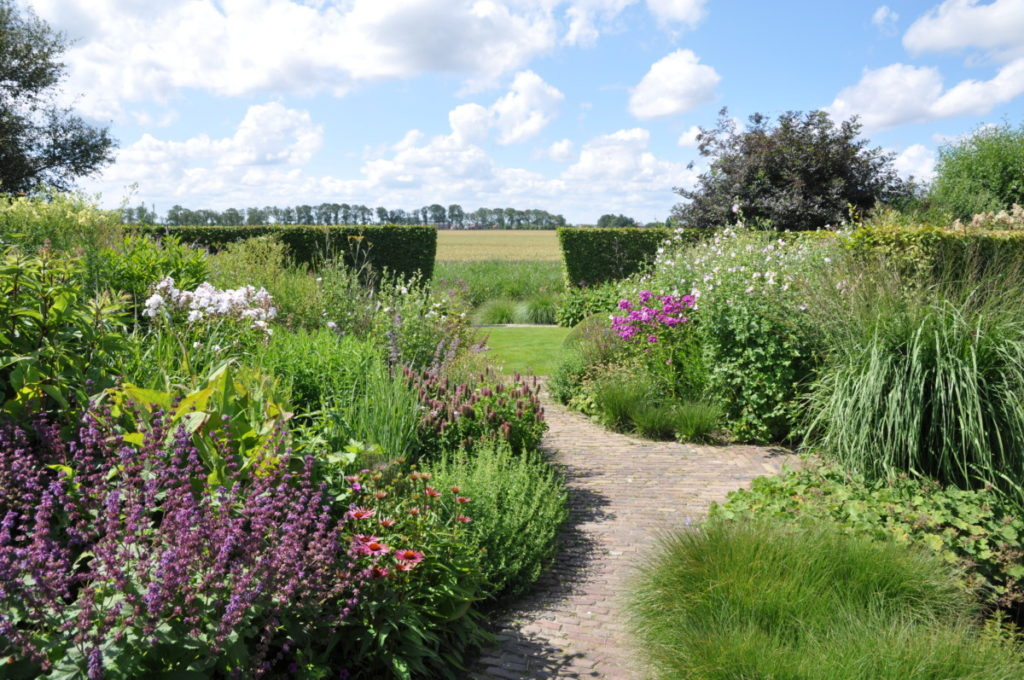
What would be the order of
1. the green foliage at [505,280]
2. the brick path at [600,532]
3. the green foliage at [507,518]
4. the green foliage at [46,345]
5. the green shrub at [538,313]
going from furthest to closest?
the green foliage at [505,280]
the green shrub at [538,313]
the green foliage at [507,518]
the brick path at [600,532]
the green foliage at [46,345]

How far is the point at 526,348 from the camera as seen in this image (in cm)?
1180

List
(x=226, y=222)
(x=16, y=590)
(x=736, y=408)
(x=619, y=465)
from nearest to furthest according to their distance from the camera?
(x=16, y=590), (x=619, y=465), (x=736, y=408), (x=226, y=222)

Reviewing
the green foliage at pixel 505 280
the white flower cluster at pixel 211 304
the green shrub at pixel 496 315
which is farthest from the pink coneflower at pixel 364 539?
the green foliage at pixel 505 280

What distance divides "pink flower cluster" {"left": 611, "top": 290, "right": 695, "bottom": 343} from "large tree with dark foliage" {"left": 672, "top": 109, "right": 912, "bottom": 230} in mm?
9340

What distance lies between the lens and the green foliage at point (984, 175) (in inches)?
950

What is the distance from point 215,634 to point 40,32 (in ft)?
94.9

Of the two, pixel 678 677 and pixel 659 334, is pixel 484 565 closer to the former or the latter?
pixel 678 677

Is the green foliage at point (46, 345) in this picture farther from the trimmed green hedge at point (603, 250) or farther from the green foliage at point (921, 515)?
the trimmed green hedge at point (603, 250)

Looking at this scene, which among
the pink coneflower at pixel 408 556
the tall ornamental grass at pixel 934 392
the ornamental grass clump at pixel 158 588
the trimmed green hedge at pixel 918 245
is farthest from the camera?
the trimmed green hedge at pixel 918 245

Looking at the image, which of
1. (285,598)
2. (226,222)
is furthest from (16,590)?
(226,222)

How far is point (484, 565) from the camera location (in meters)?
3.55

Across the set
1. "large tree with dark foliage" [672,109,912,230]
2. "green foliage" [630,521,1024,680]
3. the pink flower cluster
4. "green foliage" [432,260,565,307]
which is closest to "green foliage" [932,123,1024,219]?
"large tree with dark foliage" [672,109,912,230]

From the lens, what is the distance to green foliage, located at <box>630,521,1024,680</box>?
2.60 meters

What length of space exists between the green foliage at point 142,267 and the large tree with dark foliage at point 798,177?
12400mm
